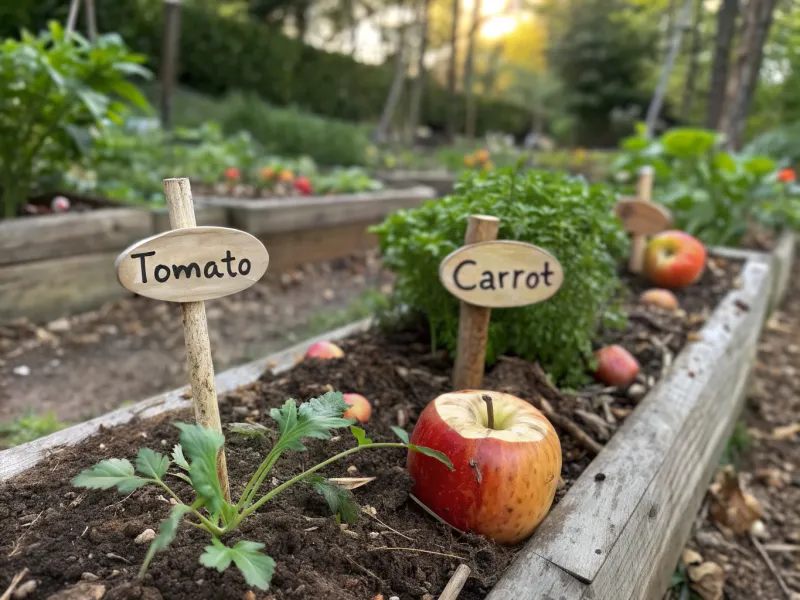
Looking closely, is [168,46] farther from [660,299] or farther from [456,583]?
[456,583]

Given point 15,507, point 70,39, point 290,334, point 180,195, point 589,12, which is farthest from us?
point 589,12

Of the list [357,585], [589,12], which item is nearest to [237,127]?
[357,585]

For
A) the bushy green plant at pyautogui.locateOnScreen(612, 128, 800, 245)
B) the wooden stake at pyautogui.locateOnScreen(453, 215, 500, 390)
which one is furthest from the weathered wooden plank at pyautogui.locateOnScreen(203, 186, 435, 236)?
the wooden stake at pyautogui.locateOnScreen(453, 215, 500, 390)

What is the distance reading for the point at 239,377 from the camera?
198 centimetres

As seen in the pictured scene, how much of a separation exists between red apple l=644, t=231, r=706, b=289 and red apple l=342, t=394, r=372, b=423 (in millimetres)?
2357

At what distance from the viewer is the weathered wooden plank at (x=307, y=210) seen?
427 cm

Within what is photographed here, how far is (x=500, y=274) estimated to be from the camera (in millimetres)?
1719

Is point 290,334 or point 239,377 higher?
point 239,377

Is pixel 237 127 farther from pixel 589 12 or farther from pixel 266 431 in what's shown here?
pixel 589 12

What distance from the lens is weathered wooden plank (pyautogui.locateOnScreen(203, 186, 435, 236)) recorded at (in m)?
4.27

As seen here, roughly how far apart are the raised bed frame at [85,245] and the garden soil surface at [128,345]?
102 mm

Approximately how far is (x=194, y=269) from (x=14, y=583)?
0.60 m

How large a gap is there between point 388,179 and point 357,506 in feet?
20.7

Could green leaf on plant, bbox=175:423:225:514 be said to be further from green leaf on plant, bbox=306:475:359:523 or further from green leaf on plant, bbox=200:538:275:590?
green leaf on plant, bbox=306:475:359:523
